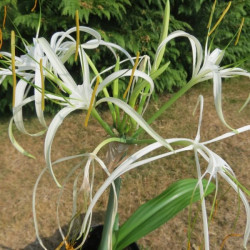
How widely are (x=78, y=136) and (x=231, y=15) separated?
2.07 m

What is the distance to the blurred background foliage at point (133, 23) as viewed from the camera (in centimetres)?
282

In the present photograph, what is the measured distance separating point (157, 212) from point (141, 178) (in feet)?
4.50

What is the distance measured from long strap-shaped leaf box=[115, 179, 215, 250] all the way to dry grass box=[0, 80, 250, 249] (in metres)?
0.90

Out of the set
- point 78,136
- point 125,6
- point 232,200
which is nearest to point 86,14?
point 125,6

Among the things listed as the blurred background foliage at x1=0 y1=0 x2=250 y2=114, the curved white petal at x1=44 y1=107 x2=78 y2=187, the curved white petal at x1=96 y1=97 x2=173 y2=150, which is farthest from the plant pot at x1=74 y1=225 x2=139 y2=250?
the blurred background foliage at x1=0 y1=0 x2=250 y2=114

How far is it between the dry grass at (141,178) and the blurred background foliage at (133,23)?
361mm

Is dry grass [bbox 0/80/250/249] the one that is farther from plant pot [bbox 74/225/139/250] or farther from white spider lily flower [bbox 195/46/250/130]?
white spider lily flower [bbox 195/46/250/130]

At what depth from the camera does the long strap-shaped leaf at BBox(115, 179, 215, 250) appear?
127cm

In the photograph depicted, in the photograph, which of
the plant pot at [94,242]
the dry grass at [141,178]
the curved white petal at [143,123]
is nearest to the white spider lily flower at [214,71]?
the curved white petal at [143,123]

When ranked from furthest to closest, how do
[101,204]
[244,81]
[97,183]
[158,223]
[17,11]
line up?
[244,81] → [17,11] → [97,183] → [101,204] → [158,223]

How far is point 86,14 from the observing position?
8.64ft

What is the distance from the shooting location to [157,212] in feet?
4.23

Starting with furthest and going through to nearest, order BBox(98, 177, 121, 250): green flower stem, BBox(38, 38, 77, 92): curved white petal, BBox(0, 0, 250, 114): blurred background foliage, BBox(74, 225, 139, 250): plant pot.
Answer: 1. BBox(0, 0, 250, 114): blurred background foliage
2. BBox(74, 225, 139, 250): plant pot
3. BBox(98, 177, 121, 250): green flower stem
4. BBox(38, 38, 77, 92): curved white petal

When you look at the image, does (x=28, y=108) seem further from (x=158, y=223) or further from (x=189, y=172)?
(x=158, y=223)
